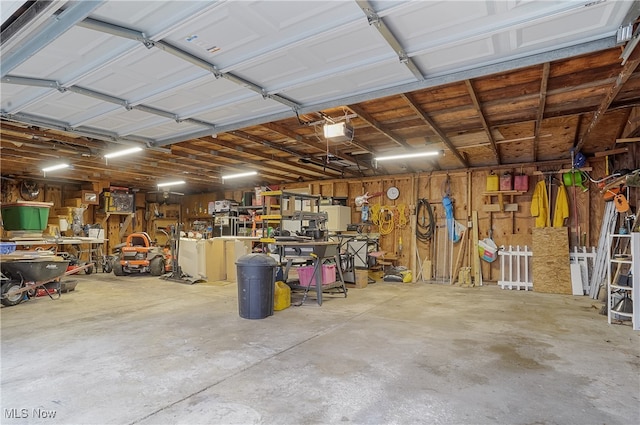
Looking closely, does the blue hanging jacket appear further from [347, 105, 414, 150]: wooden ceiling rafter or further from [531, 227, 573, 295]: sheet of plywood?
[347, 105, 414, 150]: wooden ceiling rafter

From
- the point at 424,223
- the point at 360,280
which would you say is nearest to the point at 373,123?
the point at 360,280

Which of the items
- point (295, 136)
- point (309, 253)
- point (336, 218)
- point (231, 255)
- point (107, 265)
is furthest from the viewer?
point (107, 265)

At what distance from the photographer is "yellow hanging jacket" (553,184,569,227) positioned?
6828 millimetres

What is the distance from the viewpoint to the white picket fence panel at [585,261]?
646 cm

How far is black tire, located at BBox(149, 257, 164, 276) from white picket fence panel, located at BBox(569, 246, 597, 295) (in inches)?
357

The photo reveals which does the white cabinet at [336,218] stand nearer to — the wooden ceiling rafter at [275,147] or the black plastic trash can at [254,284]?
the wooden ceiling rafter at [275,147]

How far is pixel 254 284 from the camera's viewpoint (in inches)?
176

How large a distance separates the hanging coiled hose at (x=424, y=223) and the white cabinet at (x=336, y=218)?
5.97 ft

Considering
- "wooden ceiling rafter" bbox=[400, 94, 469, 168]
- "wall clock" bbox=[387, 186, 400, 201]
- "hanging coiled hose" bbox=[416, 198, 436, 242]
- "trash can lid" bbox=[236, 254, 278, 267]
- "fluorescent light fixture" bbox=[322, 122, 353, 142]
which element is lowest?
"trash can lid" bbox=[236, 254, 278, 267]

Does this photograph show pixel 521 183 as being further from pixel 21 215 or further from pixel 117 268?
pixel 21 215

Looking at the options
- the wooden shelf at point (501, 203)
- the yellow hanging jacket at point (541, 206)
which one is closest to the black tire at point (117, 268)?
the wooden shelf at point (501, 203)

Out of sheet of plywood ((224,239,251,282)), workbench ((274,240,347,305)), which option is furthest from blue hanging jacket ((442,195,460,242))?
sheet of plywood ((224,239,251,282))

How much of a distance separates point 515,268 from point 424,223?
7.02 feet

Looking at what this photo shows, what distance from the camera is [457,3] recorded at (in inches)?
76.7
